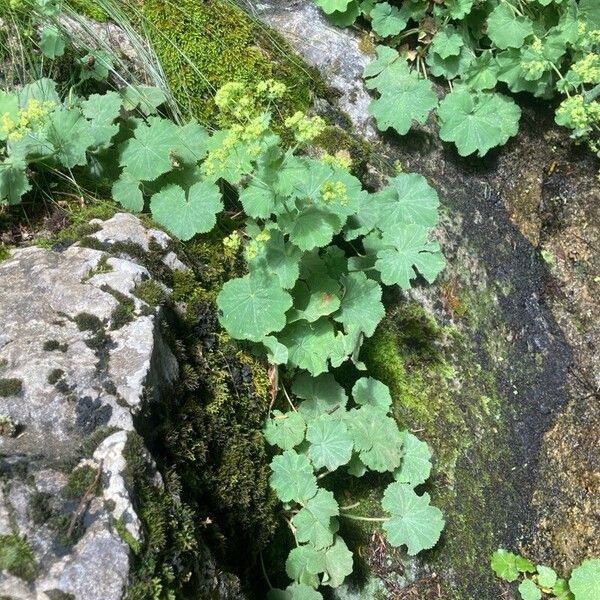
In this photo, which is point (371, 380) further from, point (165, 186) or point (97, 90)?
point (97, 90)

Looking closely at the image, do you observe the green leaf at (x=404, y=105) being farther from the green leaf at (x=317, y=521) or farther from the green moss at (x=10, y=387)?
the green moss at (x=10, y=387)

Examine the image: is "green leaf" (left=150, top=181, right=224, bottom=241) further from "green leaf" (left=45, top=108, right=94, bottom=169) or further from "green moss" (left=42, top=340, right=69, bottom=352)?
"green moss" (left=42, top=340, right=69, bottom=352)

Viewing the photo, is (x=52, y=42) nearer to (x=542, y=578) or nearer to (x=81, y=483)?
(x=81, y=483)

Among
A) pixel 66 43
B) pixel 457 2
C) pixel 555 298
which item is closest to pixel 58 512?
pixel 66 43

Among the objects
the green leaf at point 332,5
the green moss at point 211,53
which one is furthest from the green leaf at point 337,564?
the green leaf at point 332,5

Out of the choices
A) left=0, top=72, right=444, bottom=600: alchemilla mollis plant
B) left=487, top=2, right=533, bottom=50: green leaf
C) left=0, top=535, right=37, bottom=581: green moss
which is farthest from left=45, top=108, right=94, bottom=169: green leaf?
left=487, top=2, right=533, bottom=50: green leaf

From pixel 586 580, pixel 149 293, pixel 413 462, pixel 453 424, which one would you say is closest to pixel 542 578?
pixel 586 580
